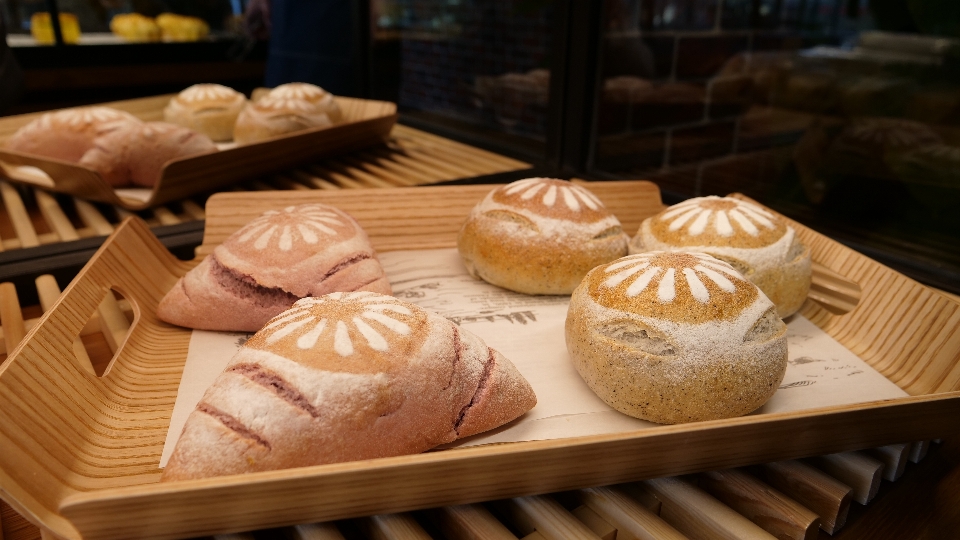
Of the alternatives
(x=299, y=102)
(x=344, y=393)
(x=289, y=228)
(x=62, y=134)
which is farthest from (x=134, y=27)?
(x=344, y=393)

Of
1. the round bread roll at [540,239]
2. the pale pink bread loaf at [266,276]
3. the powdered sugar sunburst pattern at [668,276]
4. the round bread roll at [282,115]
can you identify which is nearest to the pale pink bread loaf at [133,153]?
the round bread roll at [282,115]

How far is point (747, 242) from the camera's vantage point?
128 centimetres

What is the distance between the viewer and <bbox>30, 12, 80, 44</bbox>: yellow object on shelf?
2.04 metres

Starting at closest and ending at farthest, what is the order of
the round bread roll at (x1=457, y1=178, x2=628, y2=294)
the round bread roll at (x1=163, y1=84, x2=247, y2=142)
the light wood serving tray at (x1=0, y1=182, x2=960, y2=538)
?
the light wood serving tray at (x1=0, y1=182, x2=960, y2=538) → the round bread roll at (x1=457, y1=178, x2=628, y2=294) → the round bread roll at (x1=163, y1=84, x2=247, y2=142)

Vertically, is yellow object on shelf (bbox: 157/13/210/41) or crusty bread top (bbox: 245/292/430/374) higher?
yellow object on shelf (bbox: 157/13/210/41)

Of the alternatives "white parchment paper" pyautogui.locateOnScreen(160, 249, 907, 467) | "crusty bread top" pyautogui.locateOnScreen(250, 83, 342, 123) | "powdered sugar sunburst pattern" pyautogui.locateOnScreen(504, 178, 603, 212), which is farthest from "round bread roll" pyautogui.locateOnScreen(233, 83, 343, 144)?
"powdered sugar sunburst pattern" pyautogui.locateOnScreen(504, 178, 603, 212)

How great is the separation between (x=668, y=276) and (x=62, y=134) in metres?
1.82

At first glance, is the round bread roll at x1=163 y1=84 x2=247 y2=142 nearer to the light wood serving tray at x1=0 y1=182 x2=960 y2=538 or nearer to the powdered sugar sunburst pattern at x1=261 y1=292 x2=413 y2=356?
the light wood serving tray at x1=0 y1=182 x2=960 y2=538

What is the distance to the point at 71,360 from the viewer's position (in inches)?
37.9

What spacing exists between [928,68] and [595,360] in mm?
1193

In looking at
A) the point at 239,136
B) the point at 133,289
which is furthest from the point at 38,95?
the point at 133,289

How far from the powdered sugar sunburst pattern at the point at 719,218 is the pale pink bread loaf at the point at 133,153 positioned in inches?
55.1

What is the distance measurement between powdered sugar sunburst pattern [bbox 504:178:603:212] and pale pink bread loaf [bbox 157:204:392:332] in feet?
1.22

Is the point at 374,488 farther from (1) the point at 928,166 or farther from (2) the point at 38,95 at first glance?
(2) the point at 38,95
